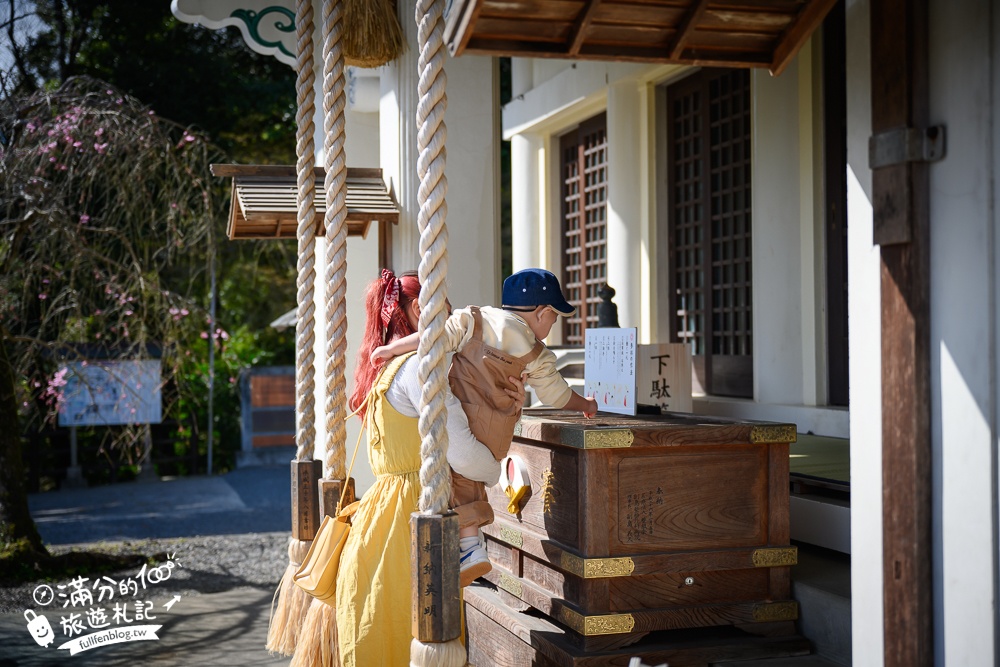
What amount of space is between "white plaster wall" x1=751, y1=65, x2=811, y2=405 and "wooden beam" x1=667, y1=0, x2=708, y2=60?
330 centimetres

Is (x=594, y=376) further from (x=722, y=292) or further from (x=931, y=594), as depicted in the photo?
(x=722, y=292)

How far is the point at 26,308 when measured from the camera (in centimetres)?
770

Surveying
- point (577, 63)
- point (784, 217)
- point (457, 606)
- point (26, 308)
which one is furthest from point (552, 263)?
point (457, 606)

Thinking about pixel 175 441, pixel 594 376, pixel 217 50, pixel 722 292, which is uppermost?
pixel 217 50

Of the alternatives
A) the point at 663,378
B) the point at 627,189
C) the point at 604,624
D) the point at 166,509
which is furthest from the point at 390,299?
the point at 166,509

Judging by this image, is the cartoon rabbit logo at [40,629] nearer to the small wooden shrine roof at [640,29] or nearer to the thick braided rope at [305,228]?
the thick braided rope at [305,228]

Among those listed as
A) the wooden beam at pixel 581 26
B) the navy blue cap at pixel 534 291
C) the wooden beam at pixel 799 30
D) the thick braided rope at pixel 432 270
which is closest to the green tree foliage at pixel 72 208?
the navy blue cap at pixel 534 291

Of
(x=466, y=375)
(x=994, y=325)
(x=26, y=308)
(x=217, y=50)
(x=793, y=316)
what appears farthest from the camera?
(x=217, y=50)

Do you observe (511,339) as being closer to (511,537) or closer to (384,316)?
(384,316)

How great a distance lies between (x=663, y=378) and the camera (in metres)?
→ 5.79

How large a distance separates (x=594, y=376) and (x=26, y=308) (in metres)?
5.10

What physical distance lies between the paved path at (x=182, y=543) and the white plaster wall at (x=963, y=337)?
12.4 ft

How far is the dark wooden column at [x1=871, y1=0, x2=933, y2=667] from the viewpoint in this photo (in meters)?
2.53

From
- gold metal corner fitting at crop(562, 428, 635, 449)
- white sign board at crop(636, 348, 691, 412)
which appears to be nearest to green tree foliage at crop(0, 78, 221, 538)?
white sign board at crop(636, 348, 691, 412)
